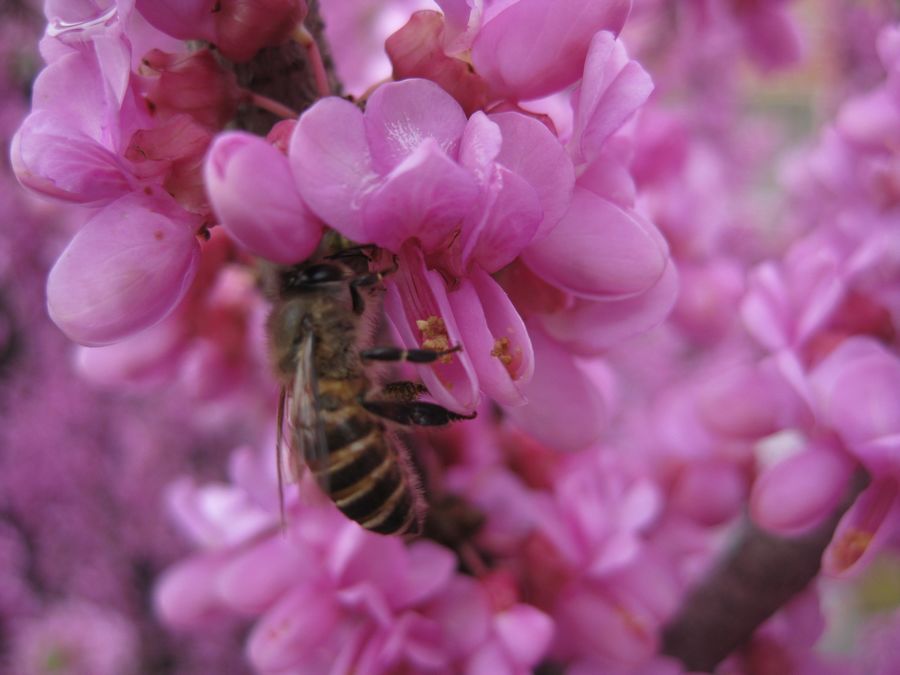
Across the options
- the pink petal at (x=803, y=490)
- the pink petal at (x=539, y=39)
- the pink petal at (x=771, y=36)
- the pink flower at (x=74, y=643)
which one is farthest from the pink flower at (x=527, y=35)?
the pink flower at (x=74, y=643)

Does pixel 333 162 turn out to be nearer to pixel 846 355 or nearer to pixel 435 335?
pixel 435 335

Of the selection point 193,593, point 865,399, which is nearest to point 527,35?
point 865,399

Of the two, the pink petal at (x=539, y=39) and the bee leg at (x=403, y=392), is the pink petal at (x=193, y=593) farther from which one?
the pink petal at (x=539, y=39)

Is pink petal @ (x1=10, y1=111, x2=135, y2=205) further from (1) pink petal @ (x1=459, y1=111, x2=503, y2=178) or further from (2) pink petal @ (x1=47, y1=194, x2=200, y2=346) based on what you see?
(1) pink petal @ (x1=459, y1=111, x2=503, y2=178)

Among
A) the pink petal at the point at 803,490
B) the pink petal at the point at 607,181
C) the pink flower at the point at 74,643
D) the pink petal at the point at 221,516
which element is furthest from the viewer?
the pink flower at the point at 74,643

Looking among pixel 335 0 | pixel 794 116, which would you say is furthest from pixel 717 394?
pixel 794 116

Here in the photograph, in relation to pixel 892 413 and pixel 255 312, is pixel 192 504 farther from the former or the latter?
pixel 892 413

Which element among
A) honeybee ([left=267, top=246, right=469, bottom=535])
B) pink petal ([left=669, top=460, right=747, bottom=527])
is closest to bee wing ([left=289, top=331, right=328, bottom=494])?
honeybee ([left=267, top=246, right=469, bottom=535])
